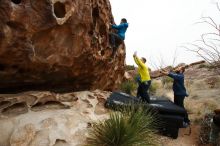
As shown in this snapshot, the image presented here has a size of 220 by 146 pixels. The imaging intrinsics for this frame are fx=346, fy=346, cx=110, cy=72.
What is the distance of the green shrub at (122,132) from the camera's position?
755 centimetres

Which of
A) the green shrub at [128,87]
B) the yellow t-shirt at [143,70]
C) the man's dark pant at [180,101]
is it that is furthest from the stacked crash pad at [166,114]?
the green shrub at [128,87]

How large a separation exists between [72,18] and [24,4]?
137 centimetres

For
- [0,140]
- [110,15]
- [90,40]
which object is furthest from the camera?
[110,15]

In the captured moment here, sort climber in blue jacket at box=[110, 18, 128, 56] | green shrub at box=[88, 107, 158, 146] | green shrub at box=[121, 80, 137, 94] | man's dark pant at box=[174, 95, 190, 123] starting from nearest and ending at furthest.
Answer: green shrub at box=[88, 107, 158, 146]
man's dark pant at box=[174, 95, 190, 123]
climber in blue jacket at box=[110, 18, 128, 56]
green shrub at box=[121, 80, 137, 94]

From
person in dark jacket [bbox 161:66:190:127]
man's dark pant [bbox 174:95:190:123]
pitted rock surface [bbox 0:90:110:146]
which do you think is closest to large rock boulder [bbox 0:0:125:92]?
pitted rock surface [bbox 0:90:110:146]

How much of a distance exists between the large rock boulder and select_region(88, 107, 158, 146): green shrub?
1.83 m

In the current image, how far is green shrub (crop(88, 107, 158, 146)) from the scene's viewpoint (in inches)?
297

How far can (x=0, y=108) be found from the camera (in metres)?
7.46

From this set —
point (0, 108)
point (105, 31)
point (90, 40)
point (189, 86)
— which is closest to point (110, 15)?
point (105, 31)

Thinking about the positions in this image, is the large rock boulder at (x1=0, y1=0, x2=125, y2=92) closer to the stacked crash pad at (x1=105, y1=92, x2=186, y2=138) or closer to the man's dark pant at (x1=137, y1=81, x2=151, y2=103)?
the stacked crash pad at (x1=105, y1=92, x2=186, y2=138)

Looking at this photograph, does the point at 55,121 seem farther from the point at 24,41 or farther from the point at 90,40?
the point at 90,40

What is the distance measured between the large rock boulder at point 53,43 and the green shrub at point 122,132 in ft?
6.01

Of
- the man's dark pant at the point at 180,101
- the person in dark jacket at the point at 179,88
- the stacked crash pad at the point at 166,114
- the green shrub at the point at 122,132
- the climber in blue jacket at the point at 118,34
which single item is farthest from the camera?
the climber in blue jacket at the point at 118,34

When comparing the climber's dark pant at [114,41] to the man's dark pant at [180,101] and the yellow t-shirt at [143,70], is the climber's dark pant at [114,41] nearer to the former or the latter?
the yellow t-shirt at [143,70]
